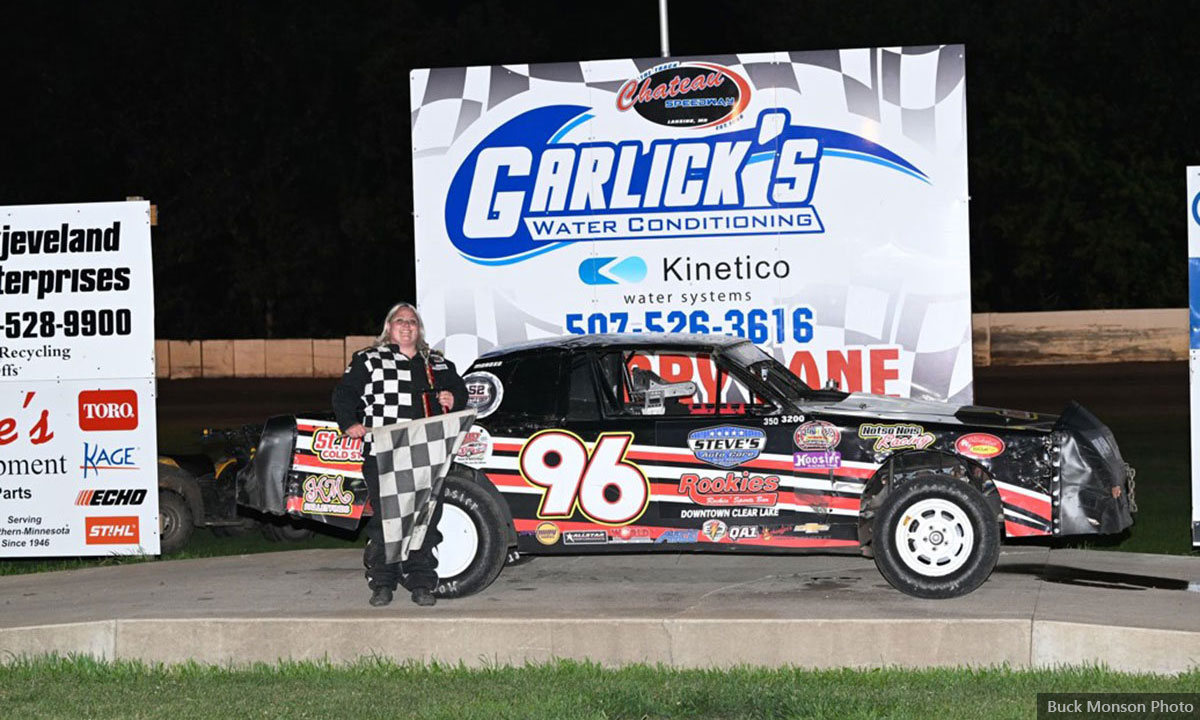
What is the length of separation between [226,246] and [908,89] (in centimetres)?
3366

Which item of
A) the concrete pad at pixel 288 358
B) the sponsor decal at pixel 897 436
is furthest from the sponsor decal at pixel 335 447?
the concrete pad at pixel 288 358

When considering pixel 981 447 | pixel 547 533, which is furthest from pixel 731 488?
pixel 981 447

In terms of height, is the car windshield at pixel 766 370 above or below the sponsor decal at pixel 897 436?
above

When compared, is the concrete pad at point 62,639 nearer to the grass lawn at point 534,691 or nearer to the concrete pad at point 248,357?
the grass lawn at point 534,691

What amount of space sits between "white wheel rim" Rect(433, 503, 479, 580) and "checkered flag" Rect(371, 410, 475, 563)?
1.54ft

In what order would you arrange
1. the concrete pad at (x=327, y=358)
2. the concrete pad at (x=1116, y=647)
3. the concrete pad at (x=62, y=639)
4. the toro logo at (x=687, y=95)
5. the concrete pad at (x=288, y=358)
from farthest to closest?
the concrete pad at (x=288, y=358), the concrete pad at (x=327, y=358), the toro logo at (x=687, y=95), the concrete pad at (x=62, y=639), the concrete pad at (x=1116, y=647)

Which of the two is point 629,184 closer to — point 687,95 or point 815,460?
point 687,95

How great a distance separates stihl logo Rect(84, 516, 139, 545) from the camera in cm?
1077

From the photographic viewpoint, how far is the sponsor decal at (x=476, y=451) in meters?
9.19

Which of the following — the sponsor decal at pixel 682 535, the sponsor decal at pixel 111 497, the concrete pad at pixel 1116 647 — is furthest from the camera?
the sponsor decal at pixel 111 497

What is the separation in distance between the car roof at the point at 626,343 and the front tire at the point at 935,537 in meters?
1.52

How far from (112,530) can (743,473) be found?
15.2ft

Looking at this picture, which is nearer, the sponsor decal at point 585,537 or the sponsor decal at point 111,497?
the sponsor decal at point 585,537

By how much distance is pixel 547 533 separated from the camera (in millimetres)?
9117
